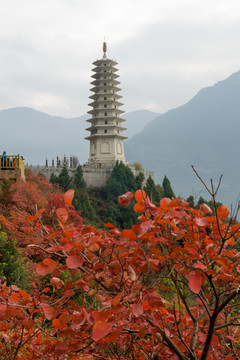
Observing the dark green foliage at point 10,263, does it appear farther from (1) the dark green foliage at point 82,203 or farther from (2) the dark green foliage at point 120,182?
(2) the dark green foliage at point 120,182

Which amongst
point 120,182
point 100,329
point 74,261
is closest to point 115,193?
point 120,182

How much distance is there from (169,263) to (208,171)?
584 ft

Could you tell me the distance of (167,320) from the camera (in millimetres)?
3055

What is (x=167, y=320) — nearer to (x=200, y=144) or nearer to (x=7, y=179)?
(x=7, y=179)

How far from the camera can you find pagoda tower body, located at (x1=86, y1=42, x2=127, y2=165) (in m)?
41.8

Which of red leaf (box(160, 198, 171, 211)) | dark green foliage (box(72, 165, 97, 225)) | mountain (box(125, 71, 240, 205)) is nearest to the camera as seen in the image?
red leaf (box(160, 198, 171, 211))

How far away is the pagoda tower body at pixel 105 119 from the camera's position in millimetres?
41750

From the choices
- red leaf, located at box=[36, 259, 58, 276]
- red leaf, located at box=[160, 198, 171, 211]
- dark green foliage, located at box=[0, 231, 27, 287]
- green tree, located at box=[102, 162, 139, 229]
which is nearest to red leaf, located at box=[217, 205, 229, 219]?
red leaf, located at box=[160, 198, 171, 211]

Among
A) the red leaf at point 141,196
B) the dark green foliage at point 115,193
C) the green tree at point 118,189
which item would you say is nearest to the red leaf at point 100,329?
the red leaf at point 141,196

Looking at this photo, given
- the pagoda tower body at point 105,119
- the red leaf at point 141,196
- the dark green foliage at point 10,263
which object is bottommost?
the dark green foliage at point 10,263

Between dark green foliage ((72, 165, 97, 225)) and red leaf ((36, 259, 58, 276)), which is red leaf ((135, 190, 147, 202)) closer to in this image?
red leaf ((36, 259, 58, 276))

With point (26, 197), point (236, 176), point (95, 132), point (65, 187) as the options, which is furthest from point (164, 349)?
point (236, 176)

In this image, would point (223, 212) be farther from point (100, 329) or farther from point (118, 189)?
point (118, 189)

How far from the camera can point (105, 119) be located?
1668 inches
